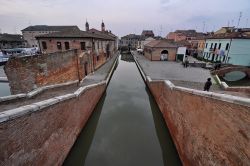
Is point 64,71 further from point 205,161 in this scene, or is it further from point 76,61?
point 205,161

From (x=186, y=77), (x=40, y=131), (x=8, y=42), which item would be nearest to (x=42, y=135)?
(x=40, y=131)

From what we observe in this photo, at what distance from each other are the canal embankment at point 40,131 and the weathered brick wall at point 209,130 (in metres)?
5.25

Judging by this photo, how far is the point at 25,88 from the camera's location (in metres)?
7.98

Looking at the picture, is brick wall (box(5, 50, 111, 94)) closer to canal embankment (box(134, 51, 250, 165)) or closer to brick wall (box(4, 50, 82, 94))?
brick wall (box(4, 50, 82, 94))

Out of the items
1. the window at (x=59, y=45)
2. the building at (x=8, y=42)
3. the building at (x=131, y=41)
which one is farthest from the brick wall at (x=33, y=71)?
the building at (x=131, y=41)

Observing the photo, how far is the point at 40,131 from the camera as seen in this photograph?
462 centimetres

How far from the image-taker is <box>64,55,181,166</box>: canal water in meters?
6.52

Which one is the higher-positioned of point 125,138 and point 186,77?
point 186,77

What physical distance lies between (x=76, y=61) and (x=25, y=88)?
514 cm

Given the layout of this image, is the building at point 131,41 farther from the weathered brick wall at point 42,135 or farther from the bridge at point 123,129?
the weathered brick wall at point 42,135

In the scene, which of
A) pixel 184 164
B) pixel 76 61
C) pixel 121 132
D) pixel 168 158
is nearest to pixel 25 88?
pixel 76 61

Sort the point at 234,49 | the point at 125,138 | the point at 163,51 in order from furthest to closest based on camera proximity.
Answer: the point at 163,51 → the point at 234,49 → the point at 125,138

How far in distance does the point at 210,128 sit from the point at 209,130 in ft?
0.30

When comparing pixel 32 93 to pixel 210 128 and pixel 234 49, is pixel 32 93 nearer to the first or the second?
pixel 210 128
